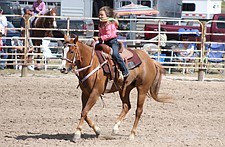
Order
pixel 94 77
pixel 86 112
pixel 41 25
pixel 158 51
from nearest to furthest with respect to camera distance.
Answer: pixel 86 112, pixel 94 77, pixel 158 51, pixel 41 25

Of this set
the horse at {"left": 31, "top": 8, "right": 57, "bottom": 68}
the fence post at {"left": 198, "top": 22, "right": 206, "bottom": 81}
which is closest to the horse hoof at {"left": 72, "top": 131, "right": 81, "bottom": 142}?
the fence post at {"left": 198, "top": 22, "right": 206, "bottom": 81}

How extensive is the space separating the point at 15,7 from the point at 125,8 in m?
4.61

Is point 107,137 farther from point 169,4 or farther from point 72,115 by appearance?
point 169,4

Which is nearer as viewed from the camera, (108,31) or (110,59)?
(108,31)

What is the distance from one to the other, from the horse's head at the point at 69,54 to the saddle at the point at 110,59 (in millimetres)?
555

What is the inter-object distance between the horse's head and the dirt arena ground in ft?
3.22

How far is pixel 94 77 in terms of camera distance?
8.07m

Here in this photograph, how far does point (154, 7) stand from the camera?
25.7 metres

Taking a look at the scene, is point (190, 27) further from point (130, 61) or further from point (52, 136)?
point (52, 136)

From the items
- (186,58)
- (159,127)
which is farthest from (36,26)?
(159,127)

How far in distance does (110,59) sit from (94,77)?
18.2 inches

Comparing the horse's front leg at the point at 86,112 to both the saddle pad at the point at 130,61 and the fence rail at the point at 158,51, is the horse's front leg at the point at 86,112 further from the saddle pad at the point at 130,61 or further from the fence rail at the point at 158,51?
the fence rail at the point at 158,51

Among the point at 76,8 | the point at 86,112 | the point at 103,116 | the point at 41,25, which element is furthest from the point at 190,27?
the point at 86,112

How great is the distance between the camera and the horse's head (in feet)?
25.2
